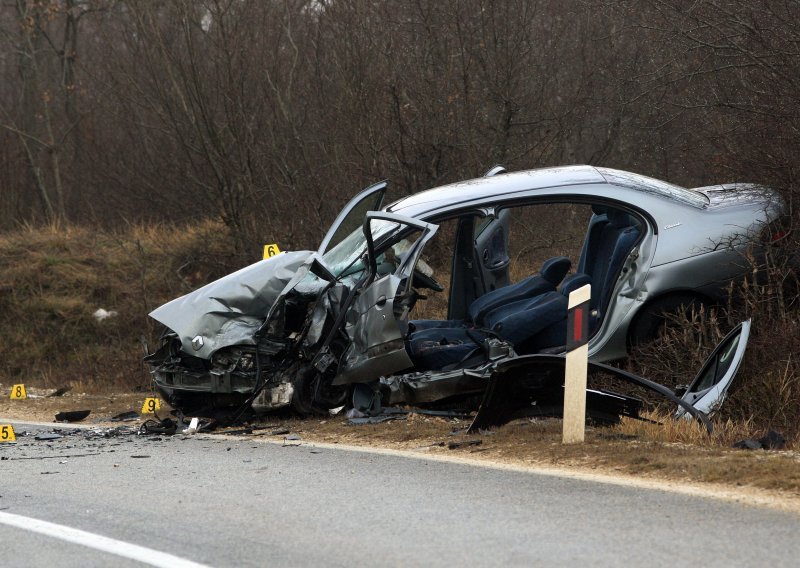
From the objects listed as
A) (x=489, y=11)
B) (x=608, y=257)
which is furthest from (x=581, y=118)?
(x=608, y=257)

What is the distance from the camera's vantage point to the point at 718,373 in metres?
8.54

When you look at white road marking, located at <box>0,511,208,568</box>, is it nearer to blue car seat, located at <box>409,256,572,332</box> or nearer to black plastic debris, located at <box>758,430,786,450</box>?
black plastic debris, located at <box>758,430,786,450</box>

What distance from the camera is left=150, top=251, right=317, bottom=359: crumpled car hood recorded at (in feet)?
30.9

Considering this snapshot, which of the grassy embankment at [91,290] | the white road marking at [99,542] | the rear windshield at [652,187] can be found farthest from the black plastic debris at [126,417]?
the rear windshield at [652,187]

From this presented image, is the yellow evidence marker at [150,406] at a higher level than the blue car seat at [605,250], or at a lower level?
lower

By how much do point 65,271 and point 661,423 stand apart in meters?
16.6

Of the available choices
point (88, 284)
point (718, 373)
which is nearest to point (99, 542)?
point (718, 373)

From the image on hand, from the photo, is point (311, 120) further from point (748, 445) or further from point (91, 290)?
point (748, 445)

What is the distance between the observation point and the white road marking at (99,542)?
5.14 meters

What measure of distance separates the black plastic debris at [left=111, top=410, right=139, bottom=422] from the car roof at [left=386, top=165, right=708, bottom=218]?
367 centimetres

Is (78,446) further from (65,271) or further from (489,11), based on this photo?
(65,271)

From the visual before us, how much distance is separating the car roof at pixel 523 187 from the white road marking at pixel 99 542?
4.52m

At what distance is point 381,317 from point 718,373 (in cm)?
264

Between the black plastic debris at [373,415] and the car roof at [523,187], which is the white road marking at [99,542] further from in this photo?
the car roof at [523,187]
